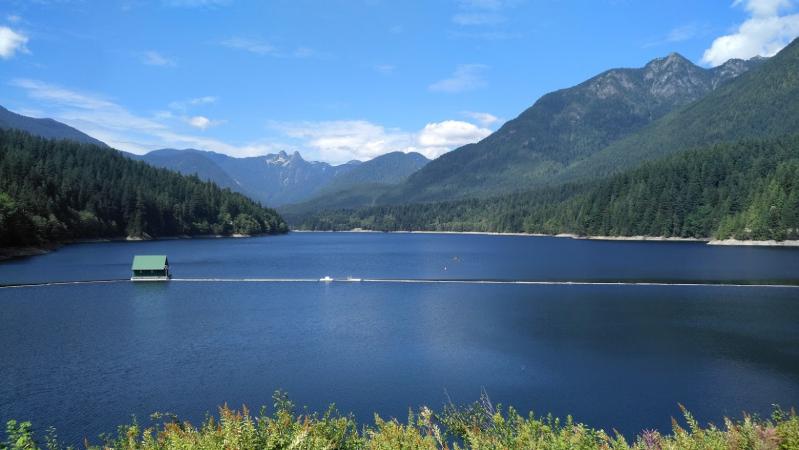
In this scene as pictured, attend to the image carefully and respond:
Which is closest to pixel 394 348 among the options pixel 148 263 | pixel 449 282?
pixel 449 282

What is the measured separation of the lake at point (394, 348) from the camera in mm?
33969

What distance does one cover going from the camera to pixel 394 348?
158 feet

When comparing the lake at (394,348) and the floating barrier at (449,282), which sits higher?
the floating barrier at (449,282)

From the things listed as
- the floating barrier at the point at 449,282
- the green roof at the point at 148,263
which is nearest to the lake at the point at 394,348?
the floating barrier at the point at 449,282

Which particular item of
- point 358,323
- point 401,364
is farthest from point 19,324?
point 401,364

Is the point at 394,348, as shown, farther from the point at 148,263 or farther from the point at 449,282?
the point at 148,263

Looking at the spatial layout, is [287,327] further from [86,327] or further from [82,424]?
[82,424]

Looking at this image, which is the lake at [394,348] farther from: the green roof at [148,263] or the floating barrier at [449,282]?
the green roof at [148,263]

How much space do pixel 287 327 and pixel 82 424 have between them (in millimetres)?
29292

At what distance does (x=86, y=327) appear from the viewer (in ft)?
184

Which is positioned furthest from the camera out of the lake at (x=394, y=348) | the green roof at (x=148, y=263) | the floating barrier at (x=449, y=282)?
the green roof at (x=148, y=263)

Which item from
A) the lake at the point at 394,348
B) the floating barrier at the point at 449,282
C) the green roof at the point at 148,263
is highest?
the green roof at the point at 148,263

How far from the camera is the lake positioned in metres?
34.0

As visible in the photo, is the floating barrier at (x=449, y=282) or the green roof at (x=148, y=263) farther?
the green roof at (x=148, y=263)
